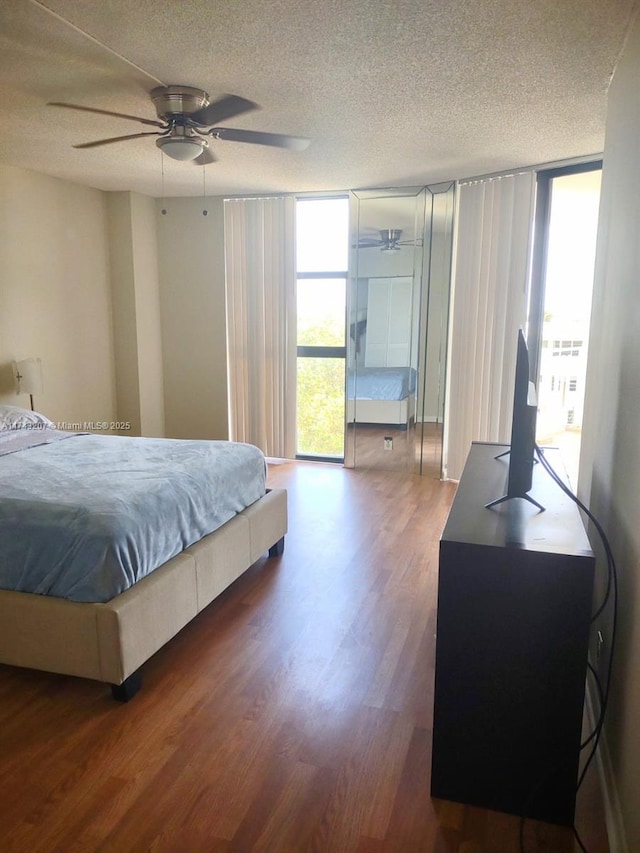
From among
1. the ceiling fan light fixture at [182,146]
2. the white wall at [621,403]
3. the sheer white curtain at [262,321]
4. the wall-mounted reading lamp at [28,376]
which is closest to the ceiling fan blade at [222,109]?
the ceiling fan light fixture at [182,146]

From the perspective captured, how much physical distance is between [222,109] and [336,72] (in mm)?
575

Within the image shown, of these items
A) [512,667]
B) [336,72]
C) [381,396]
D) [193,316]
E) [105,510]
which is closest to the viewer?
[512,667]

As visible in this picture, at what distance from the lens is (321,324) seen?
18.7 feet

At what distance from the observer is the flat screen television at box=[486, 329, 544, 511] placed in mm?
1909

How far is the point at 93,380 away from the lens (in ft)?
17.8

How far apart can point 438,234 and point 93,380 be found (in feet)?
11.2

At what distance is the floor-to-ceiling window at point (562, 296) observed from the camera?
14.1ft

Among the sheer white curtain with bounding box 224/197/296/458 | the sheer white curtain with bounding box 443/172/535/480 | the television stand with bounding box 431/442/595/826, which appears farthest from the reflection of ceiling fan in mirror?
the television stand with bounding box 431/442/595/826

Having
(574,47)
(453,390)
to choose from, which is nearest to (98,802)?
(574,47)

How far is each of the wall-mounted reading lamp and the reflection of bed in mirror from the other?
8.84 ft

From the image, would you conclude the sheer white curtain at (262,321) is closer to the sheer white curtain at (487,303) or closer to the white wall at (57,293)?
the white wall at (57,293)

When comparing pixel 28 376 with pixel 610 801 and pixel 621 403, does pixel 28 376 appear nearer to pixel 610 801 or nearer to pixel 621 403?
pixel 621 403

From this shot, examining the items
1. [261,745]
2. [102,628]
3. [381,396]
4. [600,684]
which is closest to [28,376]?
[102,628]

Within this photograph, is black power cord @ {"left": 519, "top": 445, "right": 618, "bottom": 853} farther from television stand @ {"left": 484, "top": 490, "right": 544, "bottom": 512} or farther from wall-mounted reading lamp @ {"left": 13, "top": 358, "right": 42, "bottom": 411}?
wall-mounted reading lamp @ {"left": 13, "top": 358, "right": 42, "bottom": 411}
